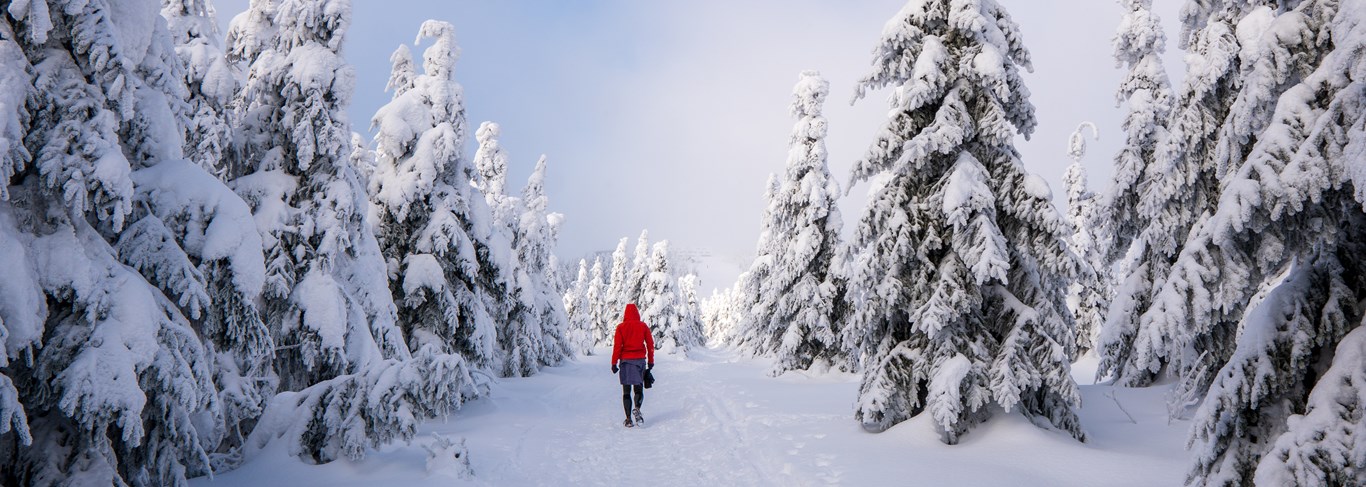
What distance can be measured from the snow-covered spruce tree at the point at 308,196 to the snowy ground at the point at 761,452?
1203mm

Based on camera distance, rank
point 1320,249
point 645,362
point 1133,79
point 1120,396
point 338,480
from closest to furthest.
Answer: point 1320,249 < point 338,480 < point 645,362 < point 1120,396 < point 1133,79

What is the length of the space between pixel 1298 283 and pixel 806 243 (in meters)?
18.2

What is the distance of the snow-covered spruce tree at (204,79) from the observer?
10922 mm

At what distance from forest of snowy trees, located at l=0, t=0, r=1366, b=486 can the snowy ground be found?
1.47 feet

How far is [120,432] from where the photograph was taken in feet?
17.7

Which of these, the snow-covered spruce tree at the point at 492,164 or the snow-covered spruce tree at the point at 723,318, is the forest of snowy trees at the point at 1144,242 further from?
the snow-covered spruce tree at the point at 723,318

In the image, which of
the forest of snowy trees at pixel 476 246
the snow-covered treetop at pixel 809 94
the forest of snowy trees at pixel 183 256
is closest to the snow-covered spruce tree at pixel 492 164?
the forest of snowy trees at pixel 476 246

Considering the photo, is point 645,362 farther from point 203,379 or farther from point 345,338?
point 203,379

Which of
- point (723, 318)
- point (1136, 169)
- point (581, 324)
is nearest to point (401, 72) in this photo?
point (1136, 169)

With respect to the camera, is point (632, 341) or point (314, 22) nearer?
point (314, 22)

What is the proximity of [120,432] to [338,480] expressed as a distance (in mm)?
2333

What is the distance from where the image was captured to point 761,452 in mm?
9594

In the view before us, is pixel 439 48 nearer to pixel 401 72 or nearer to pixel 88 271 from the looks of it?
pixel 401 72

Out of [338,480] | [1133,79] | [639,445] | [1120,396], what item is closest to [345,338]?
[338,480]
